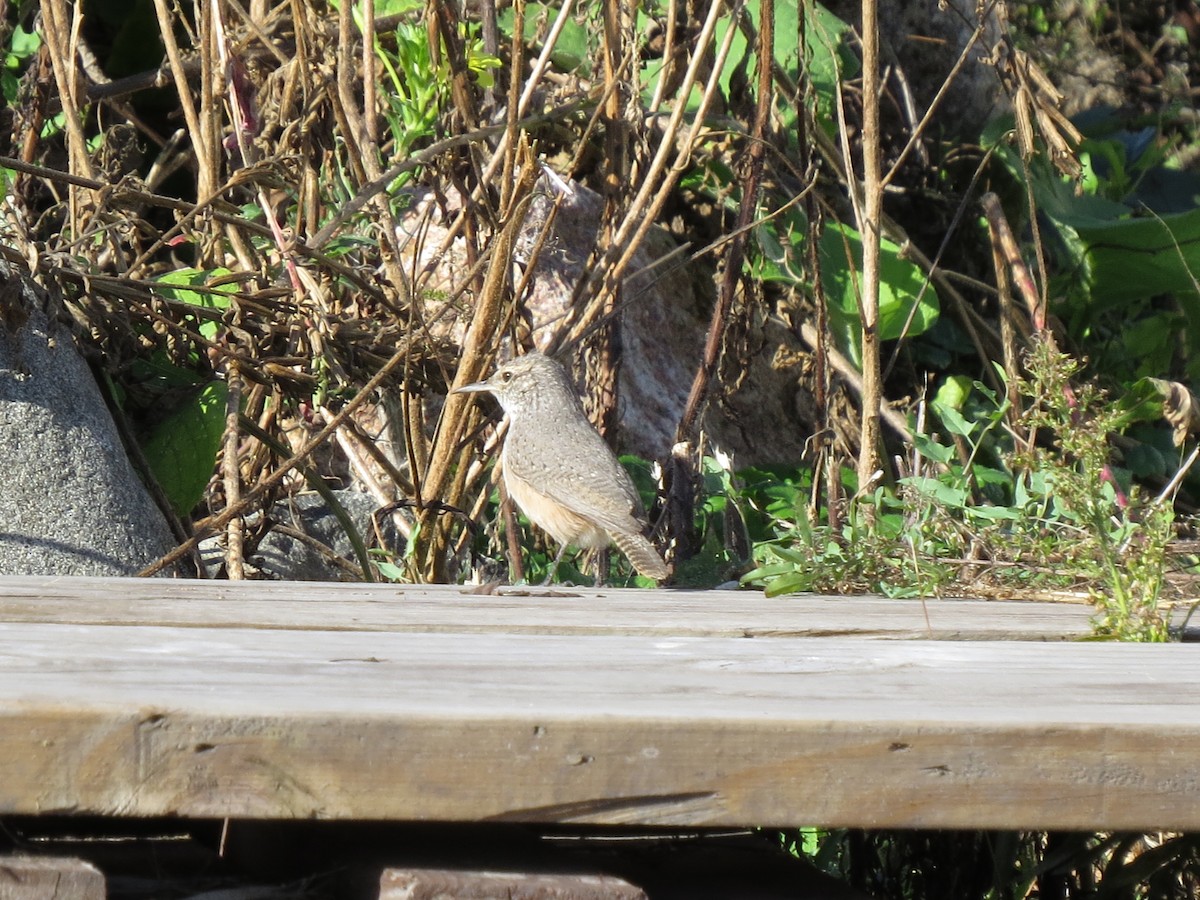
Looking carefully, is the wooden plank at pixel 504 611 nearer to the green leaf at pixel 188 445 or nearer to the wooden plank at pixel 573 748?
the wooden plank at pixel 573 748

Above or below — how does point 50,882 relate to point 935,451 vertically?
above

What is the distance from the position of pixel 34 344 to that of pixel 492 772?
141 inches

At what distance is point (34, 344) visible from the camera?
4672 millimetres

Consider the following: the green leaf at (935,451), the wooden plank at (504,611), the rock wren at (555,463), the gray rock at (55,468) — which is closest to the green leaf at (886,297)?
the rock wren at (555,463)

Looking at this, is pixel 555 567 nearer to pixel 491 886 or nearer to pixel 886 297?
pixel 886 297

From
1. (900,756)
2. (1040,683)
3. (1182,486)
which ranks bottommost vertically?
(1182,486)

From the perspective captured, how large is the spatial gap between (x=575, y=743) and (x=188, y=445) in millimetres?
3752

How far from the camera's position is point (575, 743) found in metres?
1.59

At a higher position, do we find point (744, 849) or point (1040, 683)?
point (1040, 683)

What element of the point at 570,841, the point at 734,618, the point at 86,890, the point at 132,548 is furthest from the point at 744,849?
the point at 132,548

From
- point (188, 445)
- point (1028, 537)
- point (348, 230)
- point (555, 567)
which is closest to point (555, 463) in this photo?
point (555, 567)

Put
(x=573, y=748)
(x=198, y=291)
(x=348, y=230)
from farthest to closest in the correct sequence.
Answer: (x=348, y=230)
(x=198, y=291)
(x=573, y=748)

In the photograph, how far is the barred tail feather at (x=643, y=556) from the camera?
4.99 m

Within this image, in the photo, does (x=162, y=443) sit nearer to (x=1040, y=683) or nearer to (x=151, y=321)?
(x=151, y=321)
